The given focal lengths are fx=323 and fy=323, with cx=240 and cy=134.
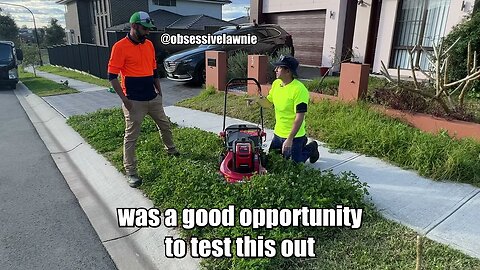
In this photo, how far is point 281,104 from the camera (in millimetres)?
3559

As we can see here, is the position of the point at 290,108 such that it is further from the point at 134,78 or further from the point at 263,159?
the point at 134,78

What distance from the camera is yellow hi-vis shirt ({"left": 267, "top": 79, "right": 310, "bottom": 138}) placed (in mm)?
3327

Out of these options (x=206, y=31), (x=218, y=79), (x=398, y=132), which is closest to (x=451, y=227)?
(x=398, y=132)

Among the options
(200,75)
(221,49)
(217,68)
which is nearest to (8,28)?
(200,75)

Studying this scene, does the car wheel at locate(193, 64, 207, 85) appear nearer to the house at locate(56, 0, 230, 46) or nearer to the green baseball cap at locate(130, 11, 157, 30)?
the green baseball cap at locate(130, 11, 157, 30)

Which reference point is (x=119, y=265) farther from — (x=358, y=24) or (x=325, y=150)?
(x=358, y=24)

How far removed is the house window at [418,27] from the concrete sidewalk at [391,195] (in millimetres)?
5362

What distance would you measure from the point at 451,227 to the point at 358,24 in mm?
8137

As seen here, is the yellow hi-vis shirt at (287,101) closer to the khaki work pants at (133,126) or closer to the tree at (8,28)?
the khaki work pants at (133,126)

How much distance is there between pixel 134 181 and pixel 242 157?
1.42 metres

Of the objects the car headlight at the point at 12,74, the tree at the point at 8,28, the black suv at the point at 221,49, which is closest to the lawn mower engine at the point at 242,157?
the black suv at the point at 221,49

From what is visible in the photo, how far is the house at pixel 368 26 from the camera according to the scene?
322 inches

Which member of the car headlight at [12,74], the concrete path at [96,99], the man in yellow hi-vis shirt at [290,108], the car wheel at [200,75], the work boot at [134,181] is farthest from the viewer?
the car headlight at [12,74]

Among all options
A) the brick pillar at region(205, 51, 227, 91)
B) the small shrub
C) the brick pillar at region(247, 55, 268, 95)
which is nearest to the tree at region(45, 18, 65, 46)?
the brick pillar at region(205, 51, 227, 91)
